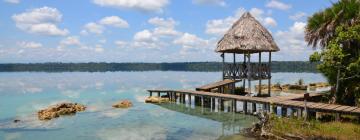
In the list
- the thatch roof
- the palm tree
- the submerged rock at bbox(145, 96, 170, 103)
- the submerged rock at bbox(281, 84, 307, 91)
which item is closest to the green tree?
the palm tree

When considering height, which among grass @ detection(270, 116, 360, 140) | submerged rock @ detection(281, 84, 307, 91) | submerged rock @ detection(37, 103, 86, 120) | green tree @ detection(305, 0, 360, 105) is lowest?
submerged rock @ detection(37, 103, 86, 120)

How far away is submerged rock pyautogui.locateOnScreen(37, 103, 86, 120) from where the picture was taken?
22.7 metres

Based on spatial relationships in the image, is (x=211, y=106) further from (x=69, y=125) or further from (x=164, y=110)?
(x=69, y=125)

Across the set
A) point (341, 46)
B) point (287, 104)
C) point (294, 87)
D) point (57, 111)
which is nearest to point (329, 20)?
point (341, 46)

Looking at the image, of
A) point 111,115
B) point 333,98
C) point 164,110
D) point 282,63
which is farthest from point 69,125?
point 282,63

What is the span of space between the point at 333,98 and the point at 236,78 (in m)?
7.87

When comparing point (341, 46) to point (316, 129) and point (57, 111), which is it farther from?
point (57, 111)

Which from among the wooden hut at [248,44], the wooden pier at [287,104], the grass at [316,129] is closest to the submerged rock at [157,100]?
the wooden pier at [287,104]

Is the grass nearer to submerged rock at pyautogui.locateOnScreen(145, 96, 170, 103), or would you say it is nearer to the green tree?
the green tree

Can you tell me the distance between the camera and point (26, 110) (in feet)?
86.6

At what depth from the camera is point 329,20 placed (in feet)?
67.3

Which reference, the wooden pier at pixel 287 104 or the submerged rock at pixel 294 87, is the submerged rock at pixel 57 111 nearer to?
the wooden pier at pixel 287 104

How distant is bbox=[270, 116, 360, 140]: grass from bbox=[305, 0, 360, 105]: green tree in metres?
4.03

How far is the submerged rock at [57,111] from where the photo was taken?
2273cm
